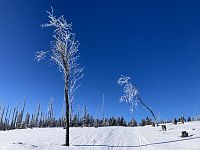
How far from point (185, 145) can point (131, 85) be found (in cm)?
2535

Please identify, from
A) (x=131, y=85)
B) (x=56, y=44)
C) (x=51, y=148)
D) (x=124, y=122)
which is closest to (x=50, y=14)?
(x=56, y=44)

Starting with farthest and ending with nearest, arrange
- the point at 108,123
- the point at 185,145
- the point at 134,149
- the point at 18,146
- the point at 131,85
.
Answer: the point at 108,123
the point at 131,85
the point at 185,145
the point at 134,149
the point at 18,146

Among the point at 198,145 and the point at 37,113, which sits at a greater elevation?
the point at 37,113

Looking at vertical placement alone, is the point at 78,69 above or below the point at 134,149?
above

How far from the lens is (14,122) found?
90.4 m

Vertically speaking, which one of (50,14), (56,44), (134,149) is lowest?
(134,149)

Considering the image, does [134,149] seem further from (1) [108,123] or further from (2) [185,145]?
(1) [108,123]

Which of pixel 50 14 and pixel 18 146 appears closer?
pixel 18 146

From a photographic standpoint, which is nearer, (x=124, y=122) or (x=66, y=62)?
(x=66, y=62)

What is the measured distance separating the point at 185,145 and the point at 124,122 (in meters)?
86.2

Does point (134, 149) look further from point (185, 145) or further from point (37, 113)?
point (37, 113)

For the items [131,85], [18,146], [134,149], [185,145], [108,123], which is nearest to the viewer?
[18,146]

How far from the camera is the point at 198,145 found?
18.7 meters

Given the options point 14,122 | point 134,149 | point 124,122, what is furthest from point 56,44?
point 124,122
